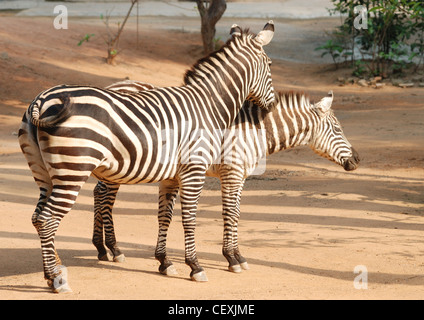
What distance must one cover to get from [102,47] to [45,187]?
2033 centimetres

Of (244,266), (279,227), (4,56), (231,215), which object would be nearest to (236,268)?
(244,266)

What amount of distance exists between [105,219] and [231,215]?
4.60ft

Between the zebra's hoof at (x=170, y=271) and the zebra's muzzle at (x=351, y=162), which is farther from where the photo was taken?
the zebra's muzzle at (x=351, y=162)

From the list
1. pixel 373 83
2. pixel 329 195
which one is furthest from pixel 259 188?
pixel 373 83

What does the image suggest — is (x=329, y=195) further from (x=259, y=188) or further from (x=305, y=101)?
(x=305, y=101)

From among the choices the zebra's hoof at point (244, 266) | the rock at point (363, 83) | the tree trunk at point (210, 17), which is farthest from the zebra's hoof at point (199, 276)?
the tree trunk at point (210, 17)

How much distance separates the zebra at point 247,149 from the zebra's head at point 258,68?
0.58 ft

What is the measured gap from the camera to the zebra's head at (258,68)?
6562 mm

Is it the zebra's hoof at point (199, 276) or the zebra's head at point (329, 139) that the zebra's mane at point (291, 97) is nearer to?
the zebra's head at point (329, 139)

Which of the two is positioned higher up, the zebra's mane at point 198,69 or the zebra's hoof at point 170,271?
the zebra's mane at point 198,69

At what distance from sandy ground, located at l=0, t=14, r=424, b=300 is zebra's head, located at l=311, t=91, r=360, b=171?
3.74 feet

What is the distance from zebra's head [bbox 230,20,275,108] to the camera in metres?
6.56
